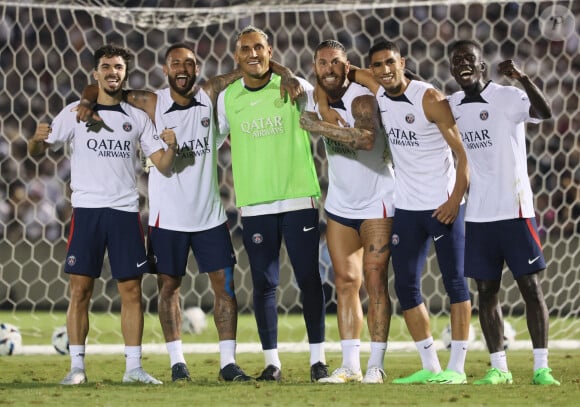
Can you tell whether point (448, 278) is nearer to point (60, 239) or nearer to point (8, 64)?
point (60, 239)

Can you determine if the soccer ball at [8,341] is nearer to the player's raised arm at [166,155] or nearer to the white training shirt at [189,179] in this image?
the white training shirt at [189,179]

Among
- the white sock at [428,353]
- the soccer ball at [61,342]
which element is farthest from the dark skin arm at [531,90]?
the soccer ball at [61,342]

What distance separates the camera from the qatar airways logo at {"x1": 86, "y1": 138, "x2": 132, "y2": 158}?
18.0 feet

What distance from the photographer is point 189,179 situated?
5641mm

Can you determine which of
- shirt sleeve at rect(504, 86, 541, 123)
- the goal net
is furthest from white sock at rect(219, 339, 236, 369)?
the goal net

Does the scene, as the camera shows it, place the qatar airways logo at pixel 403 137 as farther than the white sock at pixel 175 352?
No

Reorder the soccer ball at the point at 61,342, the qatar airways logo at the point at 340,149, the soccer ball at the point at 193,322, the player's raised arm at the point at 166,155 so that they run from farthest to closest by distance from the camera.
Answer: the soccer ball at the point at 193,322 → the soccer ball at the point at 61,342 → the qatar airways logo at the point at 340,149 → the player's raised arm at the point at 166,155

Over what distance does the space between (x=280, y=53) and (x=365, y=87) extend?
613 centimetres

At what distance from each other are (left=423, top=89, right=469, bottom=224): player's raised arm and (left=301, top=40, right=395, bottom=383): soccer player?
0.31m

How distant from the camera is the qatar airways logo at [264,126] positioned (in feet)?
18.2

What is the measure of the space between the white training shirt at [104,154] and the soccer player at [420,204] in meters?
1.29

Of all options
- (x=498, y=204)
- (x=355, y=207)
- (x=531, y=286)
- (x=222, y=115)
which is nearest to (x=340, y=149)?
(x=355, y=207)

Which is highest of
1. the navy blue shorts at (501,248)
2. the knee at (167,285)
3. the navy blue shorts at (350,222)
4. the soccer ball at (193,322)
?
the navy blue shorts at (350,222)

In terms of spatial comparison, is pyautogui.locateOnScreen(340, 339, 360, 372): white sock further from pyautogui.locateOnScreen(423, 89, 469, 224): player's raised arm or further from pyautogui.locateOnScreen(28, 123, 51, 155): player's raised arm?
pyautogui.locateOnScreen(28, 123, 51, 155): player's raised arm
